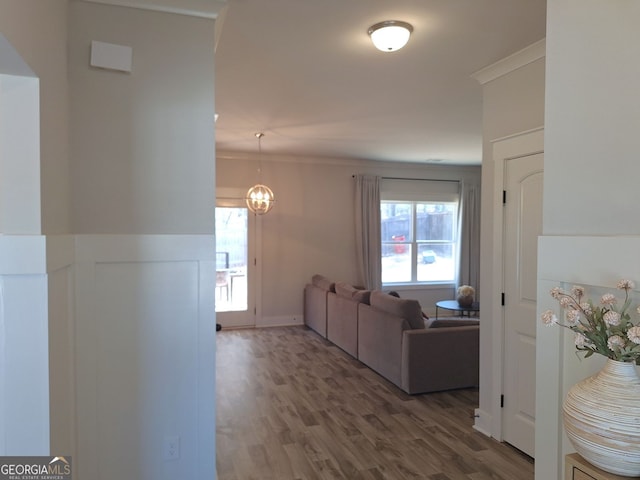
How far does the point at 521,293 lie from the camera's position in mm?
2887

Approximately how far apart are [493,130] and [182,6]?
2.21 m

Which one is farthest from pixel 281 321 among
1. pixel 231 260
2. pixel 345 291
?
pixel 345 291

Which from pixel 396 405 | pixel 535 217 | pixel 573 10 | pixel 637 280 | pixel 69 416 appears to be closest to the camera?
pixel 637 280

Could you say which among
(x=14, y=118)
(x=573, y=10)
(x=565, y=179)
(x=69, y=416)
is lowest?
(x=69, y=416)

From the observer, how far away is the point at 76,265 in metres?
1.96

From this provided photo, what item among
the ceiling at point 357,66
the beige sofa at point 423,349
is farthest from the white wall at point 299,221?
the beige sofa at point 423,349

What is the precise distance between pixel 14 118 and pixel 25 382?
36.7 inches

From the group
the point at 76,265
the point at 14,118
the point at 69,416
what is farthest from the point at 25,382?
the point at 14,118

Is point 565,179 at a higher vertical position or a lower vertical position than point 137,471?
higher

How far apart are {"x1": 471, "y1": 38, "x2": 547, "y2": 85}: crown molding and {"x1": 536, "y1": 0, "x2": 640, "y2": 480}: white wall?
5.07 feet

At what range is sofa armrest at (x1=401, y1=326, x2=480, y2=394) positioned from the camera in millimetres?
3883

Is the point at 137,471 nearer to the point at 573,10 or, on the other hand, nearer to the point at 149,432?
the point at 149,432

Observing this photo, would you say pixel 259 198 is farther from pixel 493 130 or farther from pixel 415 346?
pixel 493 130

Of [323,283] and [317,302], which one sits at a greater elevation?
[323,283]
